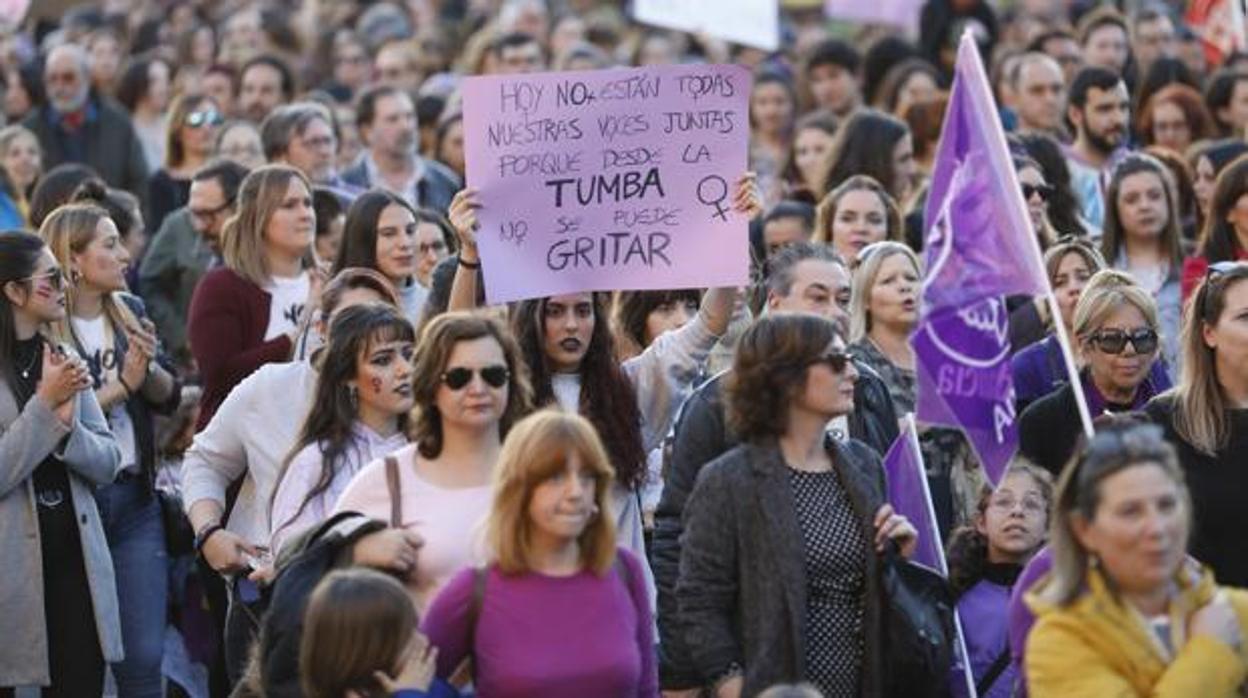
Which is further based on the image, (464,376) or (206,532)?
(206,532)

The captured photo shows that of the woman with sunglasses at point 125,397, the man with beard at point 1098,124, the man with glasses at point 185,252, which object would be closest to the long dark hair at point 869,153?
the man with beard at point 1098,124

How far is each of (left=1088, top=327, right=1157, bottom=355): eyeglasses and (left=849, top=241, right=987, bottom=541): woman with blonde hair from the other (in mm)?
719

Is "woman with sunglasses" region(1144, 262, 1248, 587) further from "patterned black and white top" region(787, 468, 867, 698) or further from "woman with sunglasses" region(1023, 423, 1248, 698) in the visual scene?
"woman with sunglasses" region(1023, 423, 1248, 698)

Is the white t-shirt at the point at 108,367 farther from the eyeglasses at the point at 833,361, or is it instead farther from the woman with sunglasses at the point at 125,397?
the eyeglasses at the point at 833,361

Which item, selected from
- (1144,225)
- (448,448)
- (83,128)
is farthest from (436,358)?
(83,128)

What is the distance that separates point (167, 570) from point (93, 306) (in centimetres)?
101

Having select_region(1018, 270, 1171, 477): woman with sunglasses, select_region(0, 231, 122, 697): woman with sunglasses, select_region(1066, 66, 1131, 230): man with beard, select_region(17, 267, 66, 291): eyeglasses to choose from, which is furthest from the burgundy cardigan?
select_region(1066, 66, 1131, 230): man with beard

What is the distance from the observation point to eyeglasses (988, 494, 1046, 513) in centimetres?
1053

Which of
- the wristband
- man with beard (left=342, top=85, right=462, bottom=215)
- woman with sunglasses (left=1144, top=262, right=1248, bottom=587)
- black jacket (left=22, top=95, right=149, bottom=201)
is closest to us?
woman with sunglasses (left=1144, top=262, right=1248, bottom=587)

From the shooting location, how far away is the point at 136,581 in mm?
11781

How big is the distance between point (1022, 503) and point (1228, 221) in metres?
2.95

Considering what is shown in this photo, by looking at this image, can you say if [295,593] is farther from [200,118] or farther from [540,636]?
[200,118]

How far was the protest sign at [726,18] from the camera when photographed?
19047 millimetres

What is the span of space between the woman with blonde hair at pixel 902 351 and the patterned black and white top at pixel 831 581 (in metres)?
2.07
